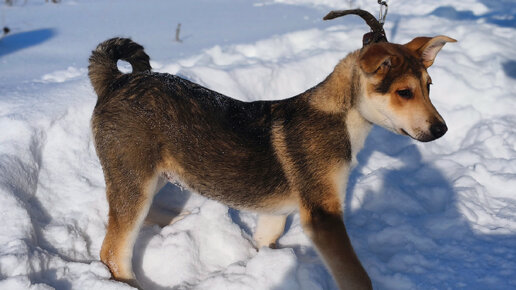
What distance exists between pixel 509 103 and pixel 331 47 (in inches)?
111

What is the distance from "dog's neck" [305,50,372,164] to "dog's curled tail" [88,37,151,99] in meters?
1.50

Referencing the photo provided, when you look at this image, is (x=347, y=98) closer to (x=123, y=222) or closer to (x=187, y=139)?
(x=187, y=139)

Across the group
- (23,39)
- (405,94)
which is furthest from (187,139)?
(23,39)

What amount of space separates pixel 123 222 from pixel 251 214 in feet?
4.78

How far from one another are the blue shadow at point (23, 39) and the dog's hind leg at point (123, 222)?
5.07 meters

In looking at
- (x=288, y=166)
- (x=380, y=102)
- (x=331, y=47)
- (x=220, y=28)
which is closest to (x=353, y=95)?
(x=380, y=102)

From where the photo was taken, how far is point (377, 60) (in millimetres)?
2662

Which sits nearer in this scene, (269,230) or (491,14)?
(269,230)

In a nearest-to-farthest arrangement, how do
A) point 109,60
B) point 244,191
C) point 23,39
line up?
point 244,191 < point 109,60 < point 23,39

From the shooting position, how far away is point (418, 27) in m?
8.90

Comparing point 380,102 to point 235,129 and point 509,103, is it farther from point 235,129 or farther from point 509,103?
point 509,103

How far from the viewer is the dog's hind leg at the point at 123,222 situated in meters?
3.01

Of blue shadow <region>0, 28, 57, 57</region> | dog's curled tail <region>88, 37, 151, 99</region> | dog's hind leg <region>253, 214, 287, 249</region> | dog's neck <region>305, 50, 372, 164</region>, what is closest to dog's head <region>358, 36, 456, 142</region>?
dog's neck <region>305, 50, 372, 164</region>

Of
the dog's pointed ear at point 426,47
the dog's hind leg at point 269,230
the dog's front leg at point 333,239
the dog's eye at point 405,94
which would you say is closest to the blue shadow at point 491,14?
the dog's pointed ear at point 426,47
